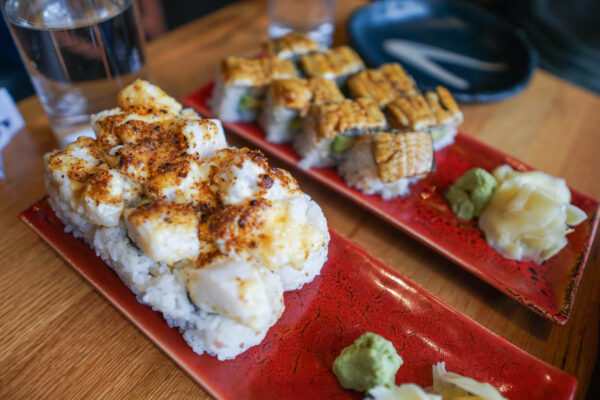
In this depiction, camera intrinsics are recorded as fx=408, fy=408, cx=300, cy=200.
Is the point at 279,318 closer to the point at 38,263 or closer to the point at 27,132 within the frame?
the point at 38,263

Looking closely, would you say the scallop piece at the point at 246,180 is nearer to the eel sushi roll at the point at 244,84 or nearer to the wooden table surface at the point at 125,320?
the wooden table surface at the point at 125,320

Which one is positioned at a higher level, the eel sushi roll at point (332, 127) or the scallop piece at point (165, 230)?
the scallop piece at point (165, 230)

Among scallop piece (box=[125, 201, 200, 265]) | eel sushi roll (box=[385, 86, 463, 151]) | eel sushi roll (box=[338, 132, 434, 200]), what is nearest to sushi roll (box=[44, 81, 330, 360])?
scallop piece (box=[125, 201, 200, 265])

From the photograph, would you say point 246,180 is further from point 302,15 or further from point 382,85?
point 302,15

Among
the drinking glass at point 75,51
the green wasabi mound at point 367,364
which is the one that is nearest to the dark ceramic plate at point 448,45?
the drinking glass at point 75,51

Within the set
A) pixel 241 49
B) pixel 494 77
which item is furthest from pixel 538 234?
pixel 241 49

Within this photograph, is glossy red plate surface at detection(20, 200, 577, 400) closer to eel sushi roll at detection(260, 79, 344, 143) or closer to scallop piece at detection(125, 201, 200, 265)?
scallop piece at detection(125, 201, 200, 265)
